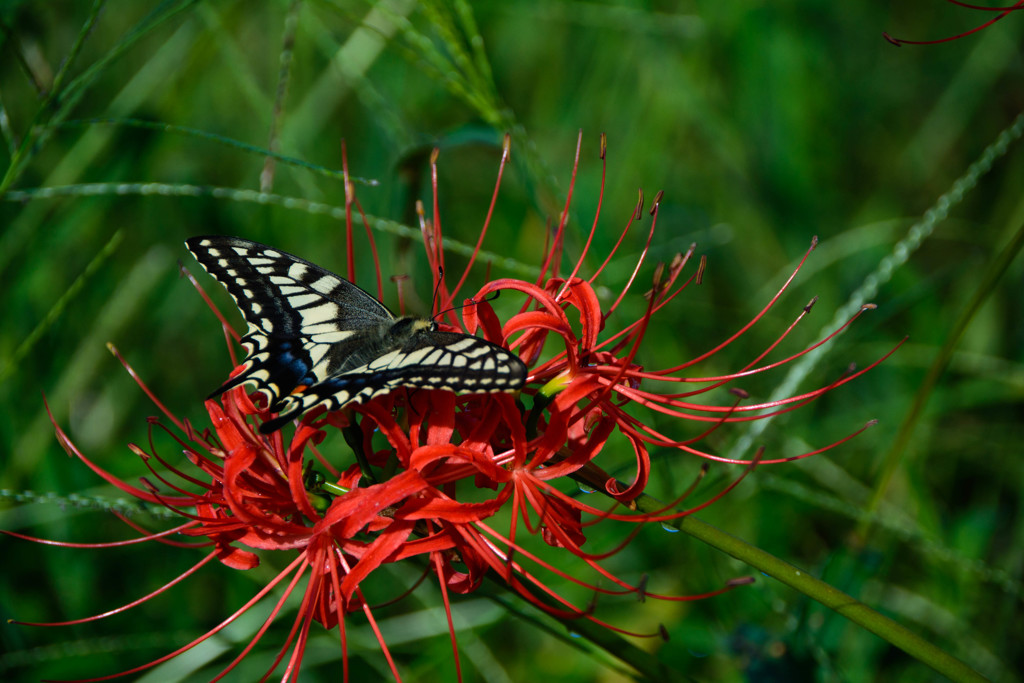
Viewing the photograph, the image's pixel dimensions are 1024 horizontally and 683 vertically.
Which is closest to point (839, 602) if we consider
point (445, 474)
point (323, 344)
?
Answer: point (445, 474)

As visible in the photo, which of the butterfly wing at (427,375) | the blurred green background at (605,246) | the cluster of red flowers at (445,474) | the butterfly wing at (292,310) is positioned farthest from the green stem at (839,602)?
the butterfly wing at (292,310)

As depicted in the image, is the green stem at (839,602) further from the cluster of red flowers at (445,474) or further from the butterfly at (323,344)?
the butterfly at (323,344)

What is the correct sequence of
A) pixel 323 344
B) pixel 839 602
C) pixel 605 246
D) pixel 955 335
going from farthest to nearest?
pixel 605 246
pixel 323 344
pixel 955 335
pixel 839 602

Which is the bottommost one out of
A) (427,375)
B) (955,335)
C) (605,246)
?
(605,246)

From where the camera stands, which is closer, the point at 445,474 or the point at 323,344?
the point at 445,474

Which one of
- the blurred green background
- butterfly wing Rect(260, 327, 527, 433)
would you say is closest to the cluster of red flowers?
butterfly wing Rect(260, 327, 527, 433)

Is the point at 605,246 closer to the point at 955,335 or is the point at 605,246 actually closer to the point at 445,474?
the point at 955,335

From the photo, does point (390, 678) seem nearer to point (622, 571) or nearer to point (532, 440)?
point (622, 571)

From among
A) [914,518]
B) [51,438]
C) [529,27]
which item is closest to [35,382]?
[51,438]
